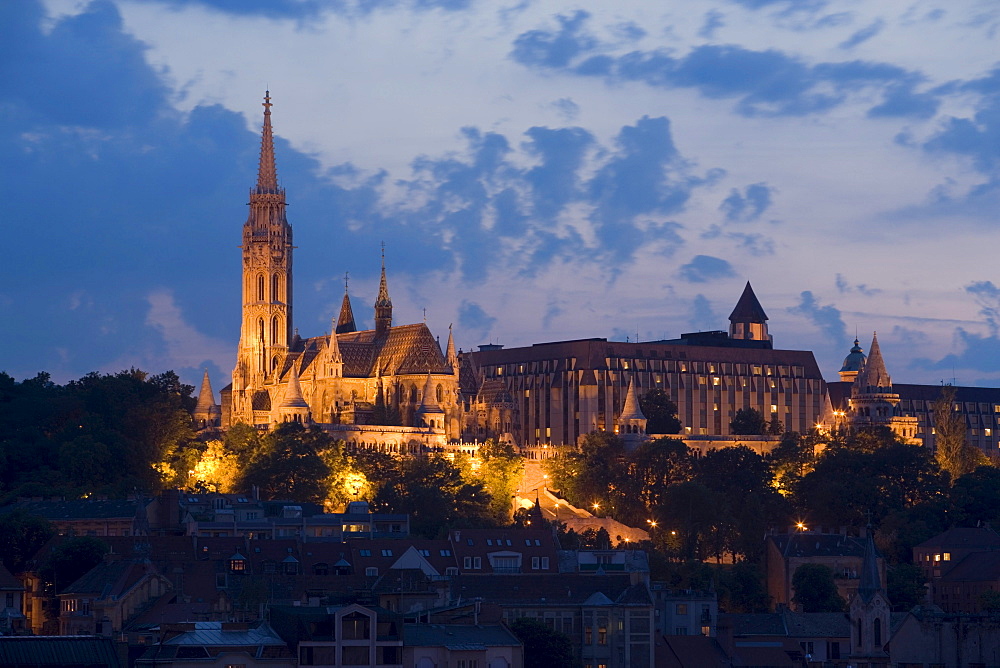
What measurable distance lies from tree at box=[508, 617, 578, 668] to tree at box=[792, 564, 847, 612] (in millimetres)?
51301

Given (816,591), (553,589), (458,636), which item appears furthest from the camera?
(816,591)

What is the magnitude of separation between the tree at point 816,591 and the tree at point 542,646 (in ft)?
168

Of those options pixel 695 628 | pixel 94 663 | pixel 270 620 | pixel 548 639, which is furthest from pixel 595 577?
pixel 94 663

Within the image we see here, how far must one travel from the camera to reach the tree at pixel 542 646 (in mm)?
137000

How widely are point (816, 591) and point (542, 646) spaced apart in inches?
2326

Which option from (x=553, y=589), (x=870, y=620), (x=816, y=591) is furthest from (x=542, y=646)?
(x=816, y=591)

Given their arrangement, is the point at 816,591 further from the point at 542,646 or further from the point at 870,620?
the point at 542,646

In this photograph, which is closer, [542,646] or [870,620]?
[542,646]

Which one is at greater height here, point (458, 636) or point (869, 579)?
point (869, 579)

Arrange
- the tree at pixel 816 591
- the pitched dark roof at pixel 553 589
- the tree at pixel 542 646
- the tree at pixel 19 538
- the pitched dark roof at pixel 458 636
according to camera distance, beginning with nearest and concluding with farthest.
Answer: the pitched dark roof at pixel 458 636
the tree at pixel 542 646
the pitched dark roof at pixel 553 589
the tree at pixel 19 538
the tree at pixel 816 591

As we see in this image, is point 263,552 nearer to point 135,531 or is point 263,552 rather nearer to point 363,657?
point 135,531

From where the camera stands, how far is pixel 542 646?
13775 cm

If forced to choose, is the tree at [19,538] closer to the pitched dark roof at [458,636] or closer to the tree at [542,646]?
the tree at [542,646]

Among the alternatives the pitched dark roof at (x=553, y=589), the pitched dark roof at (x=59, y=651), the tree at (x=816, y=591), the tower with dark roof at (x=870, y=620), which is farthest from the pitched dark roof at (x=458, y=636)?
the tree at (x=816, y=591)
